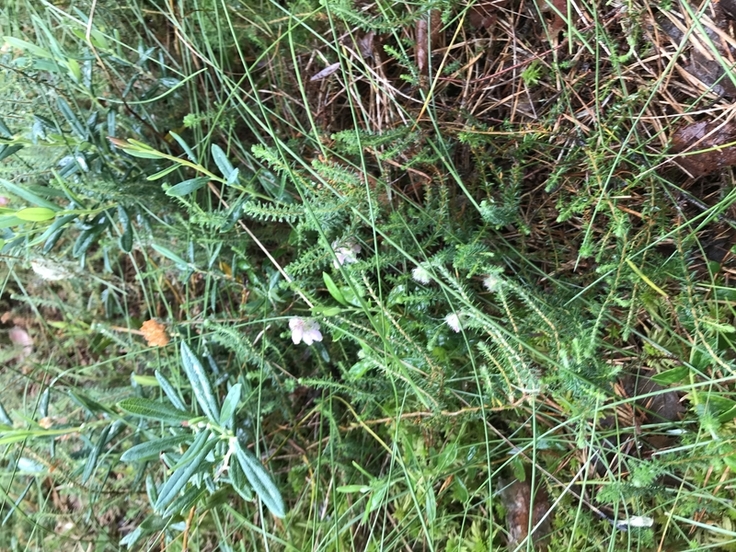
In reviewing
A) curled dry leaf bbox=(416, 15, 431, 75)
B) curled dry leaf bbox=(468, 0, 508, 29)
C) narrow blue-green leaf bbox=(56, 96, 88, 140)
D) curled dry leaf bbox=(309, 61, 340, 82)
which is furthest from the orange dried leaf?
curled dry leaf bbox=(468, 0, 508, 29)

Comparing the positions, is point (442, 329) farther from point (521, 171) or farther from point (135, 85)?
point (135, 85)

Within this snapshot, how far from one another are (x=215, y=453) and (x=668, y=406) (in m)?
0.81

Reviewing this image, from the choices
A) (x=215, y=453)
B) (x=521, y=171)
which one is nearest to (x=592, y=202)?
(x=521, y=171)

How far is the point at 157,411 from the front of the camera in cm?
89

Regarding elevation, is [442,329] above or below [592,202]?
below

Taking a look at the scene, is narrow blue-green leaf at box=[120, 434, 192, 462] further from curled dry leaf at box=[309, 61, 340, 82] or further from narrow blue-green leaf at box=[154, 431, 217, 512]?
curled dry leaf at box=[309, 61, 340, 82]

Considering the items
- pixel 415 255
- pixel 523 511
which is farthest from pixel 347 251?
pixel 523 511

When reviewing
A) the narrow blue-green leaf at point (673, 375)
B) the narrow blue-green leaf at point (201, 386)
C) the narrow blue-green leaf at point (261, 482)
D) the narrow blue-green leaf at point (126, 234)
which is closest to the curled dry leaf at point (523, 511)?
the narrow blue-green leaf at point (673, 375)

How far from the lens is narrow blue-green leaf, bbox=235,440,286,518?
0.81 m

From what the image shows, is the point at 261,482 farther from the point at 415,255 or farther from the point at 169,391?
the point at 415,255

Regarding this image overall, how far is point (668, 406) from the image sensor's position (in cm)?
94

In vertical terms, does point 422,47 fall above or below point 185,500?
above

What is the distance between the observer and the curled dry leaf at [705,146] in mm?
853

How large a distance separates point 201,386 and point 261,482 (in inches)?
7.6
